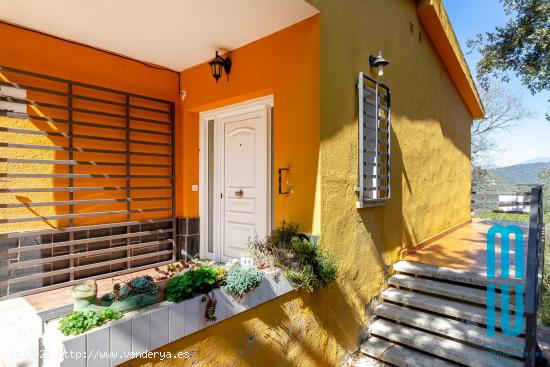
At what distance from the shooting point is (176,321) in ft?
6.28

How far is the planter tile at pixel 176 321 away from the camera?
6.18ft

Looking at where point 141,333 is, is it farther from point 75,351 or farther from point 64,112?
point 64,112

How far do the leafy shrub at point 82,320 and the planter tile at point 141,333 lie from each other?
0.12m

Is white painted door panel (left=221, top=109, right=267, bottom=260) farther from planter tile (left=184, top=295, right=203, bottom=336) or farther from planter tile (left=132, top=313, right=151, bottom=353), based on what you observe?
planter tile (left=132, top=313, right=151, bottom=353)

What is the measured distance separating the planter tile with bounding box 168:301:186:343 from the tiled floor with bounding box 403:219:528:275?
359cm

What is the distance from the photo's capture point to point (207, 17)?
10.00 feet

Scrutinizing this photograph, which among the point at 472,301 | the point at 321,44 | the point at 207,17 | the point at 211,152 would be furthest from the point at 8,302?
the point at 472,301

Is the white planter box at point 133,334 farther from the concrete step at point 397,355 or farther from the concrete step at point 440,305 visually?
the concrete step at point 440,305

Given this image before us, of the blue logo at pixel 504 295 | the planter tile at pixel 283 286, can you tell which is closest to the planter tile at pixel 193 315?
the planter tile at pixel 283 286

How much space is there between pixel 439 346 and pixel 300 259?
1.77 meters

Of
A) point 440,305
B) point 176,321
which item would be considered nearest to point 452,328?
point 440,305

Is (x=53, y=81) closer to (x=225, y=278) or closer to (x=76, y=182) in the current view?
(x=76, y=182)

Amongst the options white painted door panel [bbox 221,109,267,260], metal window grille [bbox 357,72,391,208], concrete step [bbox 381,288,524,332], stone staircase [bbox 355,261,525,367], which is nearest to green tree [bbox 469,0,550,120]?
metal window grille [bbox 357,72,391,208]

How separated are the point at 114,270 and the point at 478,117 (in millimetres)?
10448
